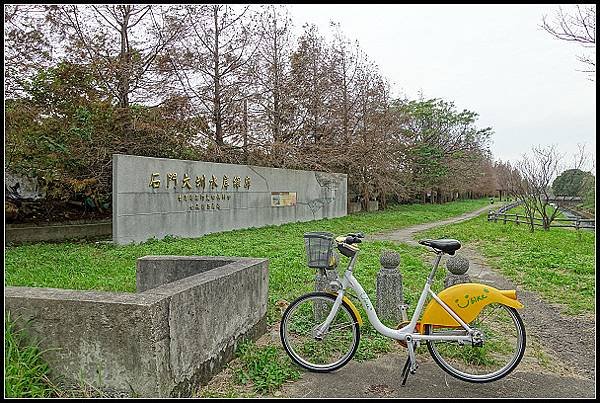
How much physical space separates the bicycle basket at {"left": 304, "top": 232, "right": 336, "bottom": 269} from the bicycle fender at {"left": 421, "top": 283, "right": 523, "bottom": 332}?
0.80 meters

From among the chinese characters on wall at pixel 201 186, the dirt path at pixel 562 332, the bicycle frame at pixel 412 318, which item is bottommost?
the dirt path at pixel 562 332

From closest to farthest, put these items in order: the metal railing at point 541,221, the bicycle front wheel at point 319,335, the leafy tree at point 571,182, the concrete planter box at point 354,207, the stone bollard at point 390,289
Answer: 1. the bicycle front wheel at point 319,335
2. the stone bollard at point 390,289
3. the metal railing at point 541,221
4. the leafy tree at point 571,182
5. the concrete planter box at point 354,207

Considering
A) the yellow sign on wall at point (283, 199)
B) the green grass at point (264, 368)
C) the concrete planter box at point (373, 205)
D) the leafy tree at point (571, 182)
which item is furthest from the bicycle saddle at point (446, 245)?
the concrete planter box at point (373, 205)

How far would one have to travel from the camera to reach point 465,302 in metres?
3.44

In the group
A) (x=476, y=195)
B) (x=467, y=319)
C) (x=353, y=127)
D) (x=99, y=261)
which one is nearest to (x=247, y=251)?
(x=99, y=261)

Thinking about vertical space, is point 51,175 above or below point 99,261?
above

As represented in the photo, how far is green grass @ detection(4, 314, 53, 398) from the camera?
2.77 meters

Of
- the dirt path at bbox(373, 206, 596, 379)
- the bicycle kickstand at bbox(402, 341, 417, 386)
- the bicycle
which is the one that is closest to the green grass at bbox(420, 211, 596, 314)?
the dirt path at bbox(373, 206, 596, 379)

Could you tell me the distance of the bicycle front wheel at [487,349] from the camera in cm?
348

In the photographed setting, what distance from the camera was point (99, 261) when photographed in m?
8.52

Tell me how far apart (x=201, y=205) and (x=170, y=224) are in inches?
49.0

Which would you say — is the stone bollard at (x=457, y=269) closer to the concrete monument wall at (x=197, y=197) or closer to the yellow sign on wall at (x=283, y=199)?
the concrete monument wall at (x=197, y=197)

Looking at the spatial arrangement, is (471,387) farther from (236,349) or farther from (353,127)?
(353,127)

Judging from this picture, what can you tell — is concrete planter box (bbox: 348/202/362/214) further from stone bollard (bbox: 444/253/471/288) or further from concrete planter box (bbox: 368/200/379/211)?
stone bollard (bbox: 444/253/471/288)
